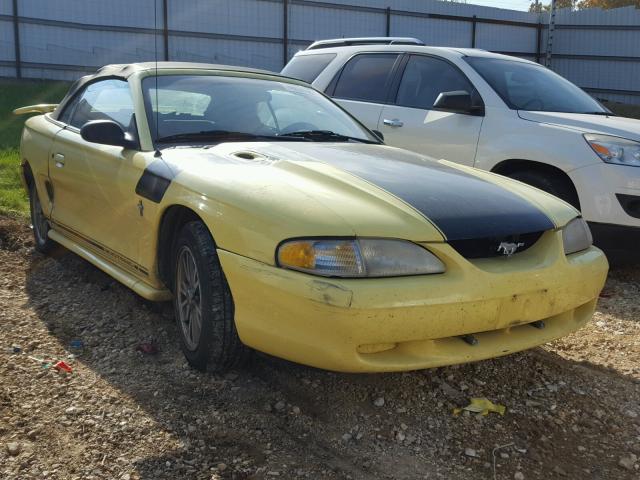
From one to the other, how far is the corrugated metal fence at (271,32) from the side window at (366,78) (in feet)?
27.7

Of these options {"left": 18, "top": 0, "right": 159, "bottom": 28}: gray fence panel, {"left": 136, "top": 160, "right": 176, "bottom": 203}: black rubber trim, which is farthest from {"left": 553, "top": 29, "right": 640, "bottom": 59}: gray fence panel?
{"left": 136, "top": 160, "right": 176, "bottom": 203}: black rubber trim

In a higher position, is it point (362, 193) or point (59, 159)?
point (362, 193)

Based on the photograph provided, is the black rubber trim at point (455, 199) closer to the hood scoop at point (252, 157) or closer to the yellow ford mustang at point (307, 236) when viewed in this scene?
the yellow ford mustang at point (307, 236)

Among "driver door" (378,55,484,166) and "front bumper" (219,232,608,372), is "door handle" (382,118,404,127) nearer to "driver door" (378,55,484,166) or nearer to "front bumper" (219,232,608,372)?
"driver door" (378,55,484,166)

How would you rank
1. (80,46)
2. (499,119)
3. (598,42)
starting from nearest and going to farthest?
(499,119) → (80,46) → (598,42)

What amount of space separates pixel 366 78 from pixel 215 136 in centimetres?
299

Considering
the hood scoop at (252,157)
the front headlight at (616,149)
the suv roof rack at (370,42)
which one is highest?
the suv roof rack at (370,42)

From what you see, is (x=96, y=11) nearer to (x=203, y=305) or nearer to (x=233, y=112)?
(x=233, y=112)

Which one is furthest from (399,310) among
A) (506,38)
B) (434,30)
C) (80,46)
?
(506,38)

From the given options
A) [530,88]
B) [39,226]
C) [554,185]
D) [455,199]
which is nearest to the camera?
[455,199]

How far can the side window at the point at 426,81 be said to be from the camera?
5.99 m

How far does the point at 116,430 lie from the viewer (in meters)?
2.82

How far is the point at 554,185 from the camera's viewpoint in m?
5.16

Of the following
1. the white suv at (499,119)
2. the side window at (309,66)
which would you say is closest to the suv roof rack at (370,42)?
the white suv at (499,119)
